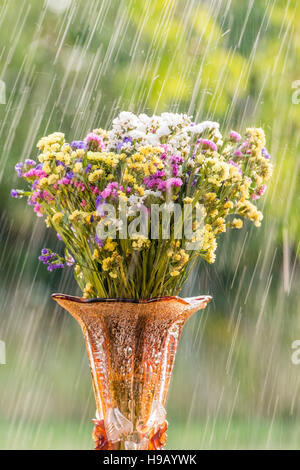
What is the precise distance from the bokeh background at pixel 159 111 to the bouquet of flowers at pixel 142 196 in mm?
1545

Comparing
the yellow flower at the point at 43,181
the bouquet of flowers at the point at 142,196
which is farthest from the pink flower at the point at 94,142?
the yellow flower at the point at 43,181

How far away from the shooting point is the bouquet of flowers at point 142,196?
0.82m

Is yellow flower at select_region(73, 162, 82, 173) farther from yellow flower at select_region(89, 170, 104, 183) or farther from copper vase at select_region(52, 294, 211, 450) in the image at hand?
copper vase at select_region(52, 294, 211, 450)

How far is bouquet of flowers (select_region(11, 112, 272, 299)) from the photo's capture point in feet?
2.71

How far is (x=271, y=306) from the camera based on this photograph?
279 cm

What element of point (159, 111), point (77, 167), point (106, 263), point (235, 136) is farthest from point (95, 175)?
point (159, 111)

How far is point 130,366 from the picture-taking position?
2.70ft

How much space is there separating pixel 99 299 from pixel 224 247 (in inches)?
74.6

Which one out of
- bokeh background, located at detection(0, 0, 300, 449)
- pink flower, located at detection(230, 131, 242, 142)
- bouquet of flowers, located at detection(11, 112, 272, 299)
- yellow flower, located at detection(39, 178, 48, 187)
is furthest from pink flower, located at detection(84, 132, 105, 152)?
bokeh background, located at detection(0, 0, 300, 449)

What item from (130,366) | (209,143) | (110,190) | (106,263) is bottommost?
(130,366)

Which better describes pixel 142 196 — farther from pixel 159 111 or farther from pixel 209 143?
pixel 159 111

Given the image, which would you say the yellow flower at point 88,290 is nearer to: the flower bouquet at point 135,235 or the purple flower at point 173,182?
the flower bouquet at point 135,235

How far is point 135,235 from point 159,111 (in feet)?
5.54
